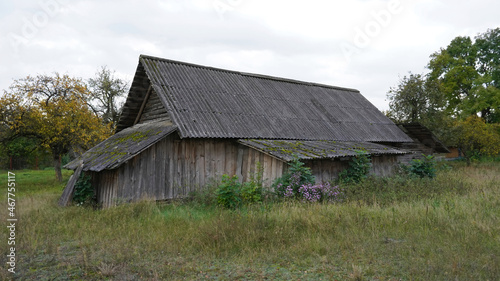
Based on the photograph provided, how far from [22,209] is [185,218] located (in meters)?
5.51

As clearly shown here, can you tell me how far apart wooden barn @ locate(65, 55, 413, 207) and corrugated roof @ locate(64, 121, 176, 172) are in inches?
1.9

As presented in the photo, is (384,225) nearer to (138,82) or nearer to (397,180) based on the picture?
(397,180)

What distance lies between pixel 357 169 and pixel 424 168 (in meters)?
3.42

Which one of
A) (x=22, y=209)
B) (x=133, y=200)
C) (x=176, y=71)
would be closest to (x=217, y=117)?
(x=176, y=71)

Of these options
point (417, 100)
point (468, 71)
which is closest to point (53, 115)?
point (417, 100)

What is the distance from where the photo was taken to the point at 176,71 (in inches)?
568

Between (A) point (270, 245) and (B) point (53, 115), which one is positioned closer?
(A) point (270, 245)

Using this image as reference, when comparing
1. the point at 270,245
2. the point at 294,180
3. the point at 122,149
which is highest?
the point at 122,149

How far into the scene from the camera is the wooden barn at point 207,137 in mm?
10586

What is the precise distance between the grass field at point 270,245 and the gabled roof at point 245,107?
4582 mm

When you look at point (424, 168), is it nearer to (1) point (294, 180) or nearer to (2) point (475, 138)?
(1) point (294, 180)

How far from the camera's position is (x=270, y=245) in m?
5.70

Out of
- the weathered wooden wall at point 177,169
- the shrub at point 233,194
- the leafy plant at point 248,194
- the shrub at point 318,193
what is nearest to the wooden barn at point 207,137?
the weathered wooden wall at point 177,169

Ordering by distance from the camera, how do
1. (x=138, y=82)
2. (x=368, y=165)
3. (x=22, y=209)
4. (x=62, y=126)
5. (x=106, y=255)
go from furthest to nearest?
(x=62, y=126) → (x=138, y=82) → (x=368, y=165) → (x=22, y=209) → (x=106, y=255)
